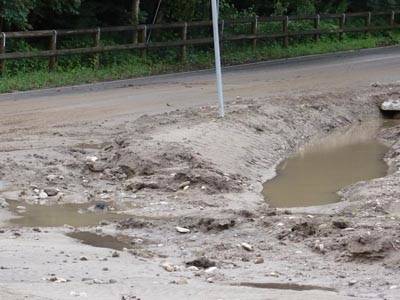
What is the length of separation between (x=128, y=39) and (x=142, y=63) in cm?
238

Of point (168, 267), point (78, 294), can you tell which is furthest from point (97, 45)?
point (78, 294)

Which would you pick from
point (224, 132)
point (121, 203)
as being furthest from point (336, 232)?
point (224, 132)

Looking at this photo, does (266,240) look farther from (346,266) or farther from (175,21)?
(175,21)

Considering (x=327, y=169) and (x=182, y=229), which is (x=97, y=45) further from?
(x=182, y=229)

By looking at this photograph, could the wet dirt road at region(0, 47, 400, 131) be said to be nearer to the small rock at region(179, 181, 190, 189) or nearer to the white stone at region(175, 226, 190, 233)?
the small rock at region(179, 181, 190, 189)

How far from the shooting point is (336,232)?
8336mm

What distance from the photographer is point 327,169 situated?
45.9 feet

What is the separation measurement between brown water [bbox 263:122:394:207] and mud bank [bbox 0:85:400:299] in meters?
0.27

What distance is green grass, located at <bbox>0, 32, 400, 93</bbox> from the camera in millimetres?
22344

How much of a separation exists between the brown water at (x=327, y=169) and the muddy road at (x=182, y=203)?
0.23 m

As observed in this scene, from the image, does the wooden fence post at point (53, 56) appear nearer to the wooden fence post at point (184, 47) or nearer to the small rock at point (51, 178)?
the wooden fence post at point (184, 47)

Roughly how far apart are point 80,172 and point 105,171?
1.13 ft

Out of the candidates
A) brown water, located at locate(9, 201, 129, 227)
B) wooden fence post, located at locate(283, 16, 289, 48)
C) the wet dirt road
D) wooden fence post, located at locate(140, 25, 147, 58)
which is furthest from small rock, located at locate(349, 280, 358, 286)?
wooden fence post, located at locate(283, 16, 289, 48)

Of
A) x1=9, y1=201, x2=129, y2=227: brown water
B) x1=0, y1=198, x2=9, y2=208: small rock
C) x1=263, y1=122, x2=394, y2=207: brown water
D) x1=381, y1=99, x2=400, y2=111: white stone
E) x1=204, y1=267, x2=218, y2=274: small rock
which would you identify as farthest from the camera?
x1=381, y1=99, x2=400, y2=111: white stone
